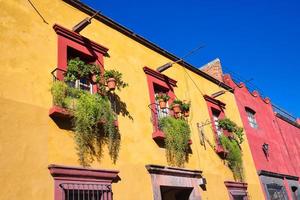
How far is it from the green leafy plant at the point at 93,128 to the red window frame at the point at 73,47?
80cm

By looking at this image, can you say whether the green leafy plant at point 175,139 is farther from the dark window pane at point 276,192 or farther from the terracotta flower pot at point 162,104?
the dark window pane at point 276,192

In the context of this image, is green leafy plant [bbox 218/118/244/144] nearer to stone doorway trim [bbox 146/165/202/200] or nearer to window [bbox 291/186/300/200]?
stone doorway trim [bbox 146/165/202/200]

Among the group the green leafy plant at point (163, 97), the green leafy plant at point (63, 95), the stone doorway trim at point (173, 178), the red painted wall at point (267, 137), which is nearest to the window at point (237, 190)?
the stone doorway trim at point (173, 178)

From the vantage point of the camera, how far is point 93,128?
776 centimetres

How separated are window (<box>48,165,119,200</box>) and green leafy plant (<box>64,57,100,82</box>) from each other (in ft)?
6.95

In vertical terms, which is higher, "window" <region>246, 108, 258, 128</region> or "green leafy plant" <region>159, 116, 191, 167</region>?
"window" <region>246, 108, 258, 128</region>

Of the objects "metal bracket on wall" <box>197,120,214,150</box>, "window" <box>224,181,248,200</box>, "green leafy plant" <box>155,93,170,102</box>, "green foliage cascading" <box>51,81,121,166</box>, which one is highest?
"green leafy plant" <box>155,93,170,102</box>

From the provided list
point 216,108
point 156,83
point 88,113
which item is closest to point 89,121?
point 88,113

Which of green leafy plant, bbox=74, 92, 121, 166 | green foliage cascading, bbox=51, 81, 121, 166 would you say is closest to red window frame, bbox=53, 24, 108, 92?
green foliage cascading, bbox=51, 81, 121, 166

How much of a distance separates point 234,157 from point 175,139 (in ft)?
13.0

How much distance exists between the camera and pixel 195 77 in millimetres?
13734

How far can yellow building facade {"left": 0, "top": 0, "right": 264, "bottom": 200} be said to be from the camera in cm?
629

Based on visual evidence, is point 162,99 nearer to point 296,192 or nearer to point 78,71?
point 78,71

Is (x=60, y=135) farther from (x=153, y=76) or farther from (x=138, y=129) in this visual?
(x=153, y=76)
